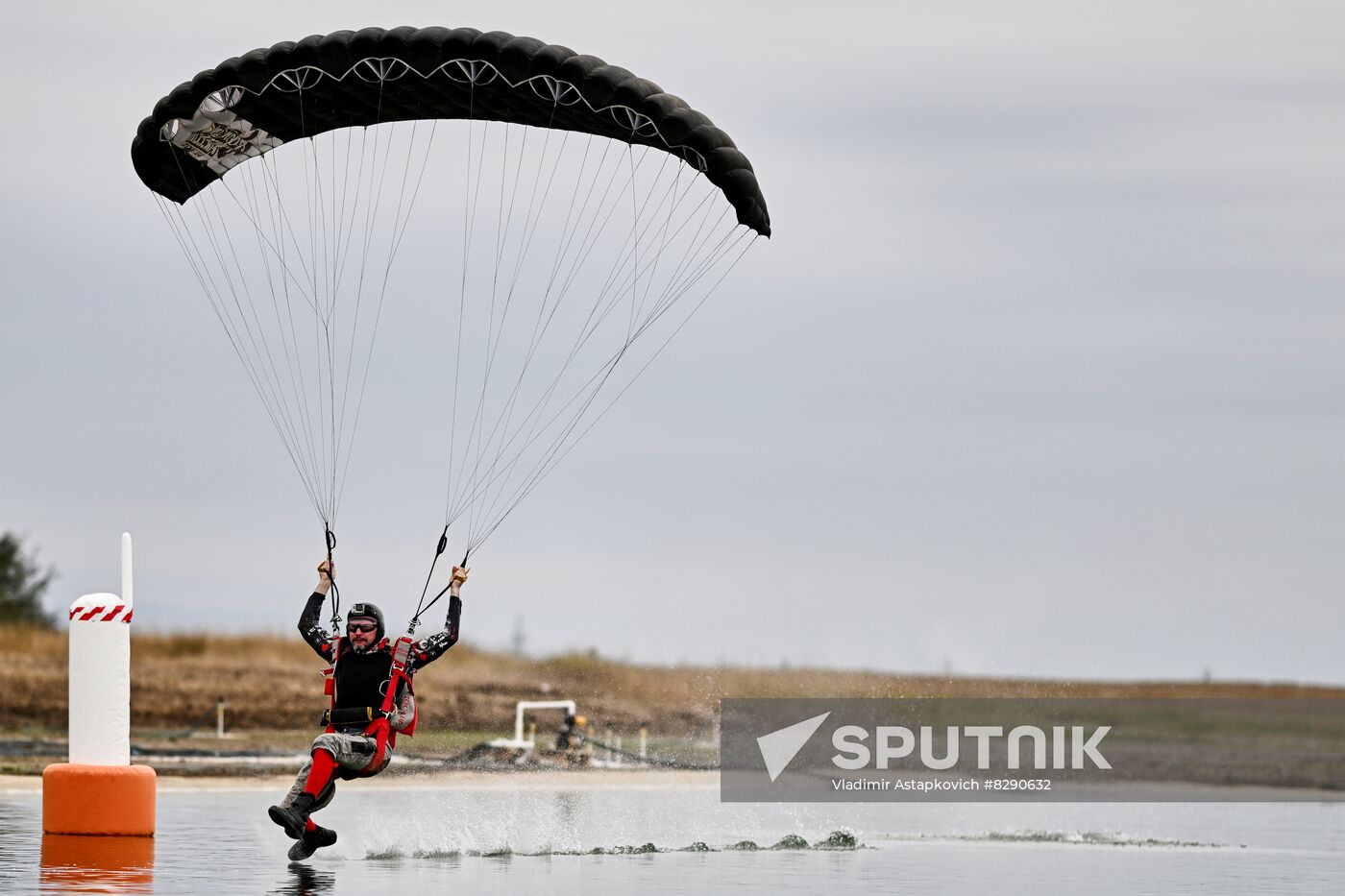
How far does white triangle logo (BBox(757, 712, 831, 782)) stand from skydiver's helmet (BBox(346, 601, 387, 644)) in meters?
16.2

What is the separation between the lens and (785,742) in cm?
3625

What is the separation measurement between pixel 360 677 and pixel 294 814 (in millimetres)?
1365

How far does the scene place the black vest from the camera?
1669 cm

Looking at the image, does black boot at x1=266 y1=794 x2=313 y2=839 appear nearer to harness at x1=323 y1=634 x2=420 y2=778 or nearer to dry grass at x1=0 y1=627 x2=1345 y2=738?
harness at x1=323 y1=634 x2=420 y2=778

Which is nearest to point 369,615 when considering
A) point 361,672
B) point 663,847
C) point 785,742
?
point 361,672

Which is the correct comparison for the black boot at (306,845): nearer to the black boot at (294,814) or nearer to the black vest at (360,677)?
the black boot at (294,814)

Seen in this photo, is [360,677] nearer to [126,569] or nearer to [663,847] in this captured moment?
[126,569]

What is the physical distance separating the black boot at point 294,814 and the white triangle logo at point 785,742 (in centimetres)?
1668

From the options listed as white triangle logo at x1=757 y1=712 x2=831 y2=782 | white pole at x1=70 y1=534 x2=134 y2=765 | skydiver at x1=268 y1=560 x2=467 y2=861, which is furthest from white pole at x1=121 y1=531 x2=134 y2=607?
white triangle logo at x1=757 y1=712 x2=831 y2=782

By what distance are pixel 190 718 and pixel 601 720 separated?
26.3 feet

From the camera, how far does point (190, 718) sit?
1500 inches

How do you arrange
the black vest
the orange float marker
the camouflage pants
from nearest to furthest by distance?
1. the camouflage pants
2. the orange float marker
3. the black vest

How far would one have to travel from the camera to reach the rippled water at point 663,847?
15078 millimetres

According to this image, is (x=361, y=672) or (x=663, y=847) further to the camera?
(x=663, y=847)
